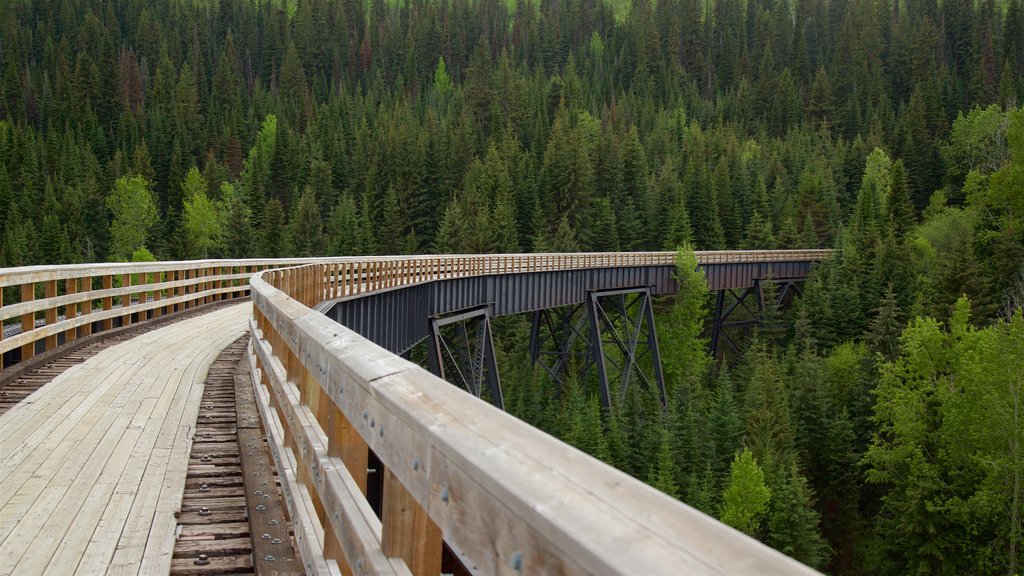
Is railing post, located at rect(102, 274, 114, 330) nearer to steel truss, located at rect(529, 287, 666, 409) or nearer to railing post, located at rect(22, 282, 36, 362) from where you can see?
railing post, located at rect(22, 282, 36, 362)

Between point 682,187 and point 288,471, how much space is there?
83491 mm

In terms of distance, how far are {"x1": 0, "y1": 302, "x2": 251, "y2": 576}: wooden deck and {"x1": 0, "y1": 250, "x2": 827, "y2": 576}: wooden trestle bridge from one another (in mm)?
20

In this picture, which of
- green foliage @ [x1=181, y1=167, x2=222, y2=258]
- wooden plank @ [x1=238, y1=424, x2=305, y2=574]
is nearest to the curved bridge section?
wooden plank @ [x1=238, y1=424, x2=305, y2=574]

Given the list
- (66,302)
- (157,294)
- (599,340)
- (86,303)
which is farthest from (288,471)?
(599,340)

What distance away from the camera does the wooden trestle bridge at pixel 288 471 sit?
137cm

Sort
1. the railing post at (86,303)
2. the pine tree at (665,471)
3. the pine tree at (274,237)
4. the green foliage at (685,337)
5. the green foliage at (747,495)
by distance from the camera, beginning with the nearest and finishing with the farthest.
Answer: the railing post at (86,303) → the green foliage at (747,495) → the pine tree at (665,471) → the green foliage at (685,337) → the pine tree at (274,237)

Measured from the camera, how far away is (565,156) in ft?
289

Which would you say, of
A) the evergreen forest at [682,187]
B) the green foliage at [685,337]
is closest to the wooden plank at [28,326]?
the evergreen forest at [682,187]

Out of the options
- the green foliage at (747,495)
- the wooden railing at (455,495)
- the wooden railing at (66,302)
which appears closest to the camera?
the wooden railing at (455,495)

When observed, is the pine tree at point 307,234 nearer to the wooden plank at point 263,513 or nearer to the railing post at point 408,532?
the wooden plank at point 263,513

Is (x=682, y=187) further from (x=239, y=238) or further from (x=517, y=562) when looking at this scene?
(x=517, y=562)

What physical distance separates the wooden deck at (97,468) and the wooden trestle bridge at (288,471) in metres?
0.02

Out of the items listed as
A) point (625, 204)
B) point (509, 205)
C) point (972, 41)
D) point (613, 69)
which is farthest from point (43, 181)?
point (972, 41)

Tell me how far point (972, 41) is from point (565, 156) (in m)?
99.5
